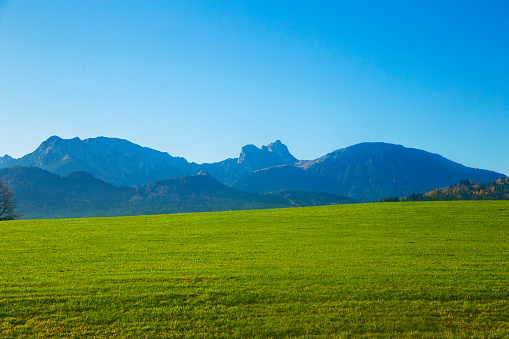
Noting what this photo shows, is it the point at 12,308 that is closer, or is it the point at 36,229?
the point at 12,308

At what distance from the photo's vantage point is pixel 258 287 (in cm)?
1670

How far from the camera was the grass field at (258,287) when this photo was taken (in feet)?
42.8

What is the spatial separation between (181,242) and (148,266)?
9.72 metres

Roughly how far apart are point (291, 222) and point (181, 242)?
18.1 m

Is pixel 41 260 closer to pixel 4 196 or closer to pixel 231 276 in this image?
pixel 231 276

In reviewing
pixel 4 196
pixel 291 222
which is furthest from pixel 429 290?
pixel 4 196

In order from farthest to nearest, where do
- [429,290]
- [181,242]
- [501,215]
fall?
[501,215]
[181,242]
[429,290]

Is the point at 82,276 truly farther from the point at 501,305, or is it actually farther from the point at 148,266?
the point at 501,305

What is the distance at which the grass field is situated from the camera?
13031mm

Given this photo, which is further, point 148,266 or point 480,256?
point 480,256

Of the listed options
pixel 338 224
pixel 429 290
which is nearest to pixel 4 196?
pixel 338 224

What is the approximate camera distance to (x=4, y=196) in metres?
98.4

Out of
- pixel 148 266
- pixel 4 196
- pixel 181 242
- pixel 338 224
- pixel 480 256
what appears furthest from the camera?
pixel 4 196

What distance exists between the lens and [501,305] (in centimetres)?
1480
